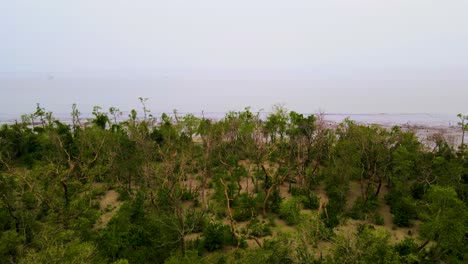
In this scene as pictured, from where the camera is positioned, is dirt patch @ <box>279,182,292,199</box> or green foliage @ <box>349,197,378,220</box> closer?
green foliage @ <box>349,197,378,220</box>

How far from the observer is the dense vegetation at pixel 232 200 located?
43.9 feet

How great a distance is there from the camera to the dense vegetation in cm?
1338

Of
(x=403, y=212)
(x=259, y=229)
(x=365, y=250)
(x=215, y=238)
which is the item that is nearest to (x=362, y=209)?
(x=403, y=212)

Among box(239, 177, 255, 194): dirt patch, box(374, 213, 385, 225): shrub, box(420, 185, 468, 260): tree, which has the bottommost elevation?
box(374, 213, 385, 225): shrub

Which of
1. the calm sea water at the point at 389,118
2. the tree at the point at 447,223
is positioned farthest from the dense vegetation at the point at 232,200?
the calm sea water at the point at 389,118

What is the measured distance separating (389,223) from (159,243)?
1489cm

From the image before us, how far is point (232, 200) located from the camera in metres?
Result: 20.8

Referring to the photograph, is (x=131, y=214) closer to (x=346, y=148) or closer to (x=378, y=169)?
(x=346, y=148)

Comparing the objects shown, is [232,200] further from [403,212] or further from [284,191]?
[403,212]

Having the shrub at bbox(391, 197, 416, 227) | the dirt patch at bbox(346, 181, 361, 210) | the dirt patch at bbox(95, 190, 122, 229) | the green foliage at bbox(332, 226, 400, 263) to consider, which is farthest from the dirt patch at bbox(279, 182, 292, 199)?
the dirt patch at bbox(95, 190, 122, 229)

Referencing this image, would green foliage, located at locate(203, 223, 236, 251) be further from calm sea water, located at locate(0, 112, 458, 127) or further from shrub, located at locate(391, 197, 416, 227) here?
calm sea water, located at locate(0, 112, 458, 127)

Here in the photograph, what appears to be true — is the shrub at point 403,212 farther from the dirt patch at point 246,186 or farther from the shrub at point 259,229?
the dirt patch at point 246,186

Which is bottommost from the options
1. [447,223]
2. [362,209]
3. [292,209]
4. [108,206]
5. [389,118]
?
[108,206]

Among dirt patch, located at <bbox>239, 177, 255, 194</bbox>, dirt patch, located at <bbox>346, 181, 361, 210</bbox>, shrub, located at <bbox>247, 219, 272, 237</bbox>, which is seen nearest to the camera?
shrub, located at <bbox>247, 219, 272, 237</bbox>
